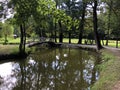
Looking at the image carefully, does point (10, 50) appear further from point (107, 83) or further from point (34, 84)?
point (107, 83)

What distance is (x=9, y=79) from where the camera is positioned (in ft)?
46.8

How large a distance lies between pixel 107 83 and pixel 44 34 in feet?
159

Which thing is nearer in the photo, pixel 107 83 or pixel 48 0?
pixel 107 83

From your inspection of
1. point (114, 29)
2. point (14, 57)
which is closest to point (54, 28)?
point (114, 29)

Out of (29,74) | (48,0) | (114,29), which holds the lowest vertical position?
(29,74)

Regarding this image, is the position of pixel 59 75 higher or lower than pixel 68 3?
lower

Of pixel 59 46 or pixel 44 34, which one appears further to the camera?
pixel 44 34

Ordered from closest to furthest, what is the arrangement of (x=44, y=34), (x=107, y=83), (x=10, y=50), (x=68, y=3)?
(x=107, y=83)
(x=10, y=50)
(x=68, y=3)
(x=44, y=34)

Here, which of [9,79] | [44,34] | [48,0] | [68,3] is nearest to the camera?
[9,79]

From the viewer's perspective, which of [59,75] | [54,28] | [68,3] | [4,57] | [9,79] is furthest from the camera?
[54,28]

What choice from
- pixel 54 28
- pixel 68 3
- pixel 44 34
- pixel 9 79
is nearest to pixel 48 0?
pixel 9 79

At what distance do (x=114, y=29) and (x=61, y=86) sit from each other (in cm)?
2415

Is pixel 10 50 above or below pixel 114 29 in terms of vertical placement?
below

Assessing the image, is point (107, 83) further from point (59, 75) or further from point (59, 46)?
point (59, 46)
